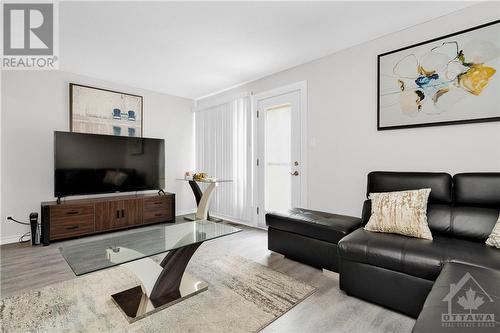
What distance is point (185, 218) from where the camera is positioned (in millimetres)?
4848

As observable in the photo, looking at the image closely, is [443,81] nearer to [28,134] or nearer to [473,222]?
[473,222]

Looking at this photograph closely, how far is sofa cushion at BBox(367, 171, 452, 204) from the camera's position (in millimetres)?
2148

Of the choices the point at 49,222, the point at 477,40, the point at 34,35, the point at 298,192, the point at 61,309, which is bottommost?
the point at 61,309

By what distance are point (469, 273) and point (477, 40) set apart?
2.07 m

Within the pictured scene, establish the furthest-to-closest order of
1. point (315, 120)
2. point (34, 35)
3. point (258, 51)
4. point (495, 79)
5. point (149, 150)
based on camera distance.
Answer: point (149, 150) → point (315, 120) → point (258, 51) → point (34, 35) → point (495, 79)

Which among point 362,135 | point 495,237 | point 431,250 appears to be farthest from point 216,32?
point 495,237

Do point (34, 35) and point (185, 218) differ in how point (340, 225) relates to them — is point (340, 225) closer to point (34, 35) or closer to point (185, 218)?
point (185, 218)

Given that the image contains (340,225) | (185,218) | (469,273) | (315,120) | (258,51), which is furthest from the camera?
(185,218)

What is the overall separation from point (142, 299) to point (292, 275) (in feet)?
4.34

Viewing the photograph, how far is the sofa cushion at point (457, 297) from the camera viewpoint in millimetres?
930

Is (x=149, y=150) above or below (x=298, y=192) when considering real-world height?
above

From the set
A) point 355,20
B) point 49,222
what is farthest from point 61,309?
point 355,20

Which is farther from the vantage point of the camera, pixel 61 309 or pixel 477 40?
pixel 477 40

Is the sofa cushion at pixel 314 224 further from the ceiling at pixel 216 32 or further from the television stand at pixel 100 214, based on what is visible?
the television stand at pixel 100 214
